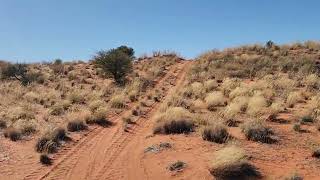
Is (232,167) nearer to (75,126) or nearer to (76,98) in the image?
(75,126)

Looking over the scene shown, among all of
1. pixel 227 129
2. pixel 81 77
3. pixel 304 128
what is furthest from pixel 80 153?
pixel 81 77

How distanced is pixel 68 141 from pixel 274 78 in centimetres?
1724

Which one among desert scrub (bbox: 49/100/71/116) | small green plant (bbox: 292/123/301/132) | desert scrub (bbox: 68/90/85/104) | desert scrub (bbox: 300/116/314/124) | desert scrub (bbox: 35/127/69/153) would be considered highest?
desert scrub (bbox: 68/90/85/104)

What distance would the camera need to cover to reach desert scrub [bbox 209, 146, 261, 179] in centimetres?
1214

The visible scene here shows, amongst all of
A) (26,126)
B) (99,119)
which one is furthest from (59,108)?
(26,126)

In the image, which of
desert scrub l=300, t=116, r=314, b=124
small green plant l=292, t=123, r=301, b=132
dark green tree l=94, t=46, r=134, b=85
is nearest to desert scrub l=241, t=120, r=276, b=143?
small green plant l=292, t=123, r=301, b=132

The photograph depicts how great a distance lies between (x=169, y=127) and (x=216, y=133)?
7.72 ft

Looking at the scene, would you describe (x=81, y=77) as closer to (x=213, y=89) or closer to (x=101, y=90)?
(x=101, y=90)

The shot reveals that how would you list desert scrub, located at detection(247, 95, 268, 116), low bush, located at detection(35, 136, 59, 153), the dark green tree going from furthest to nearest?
the dark green tree, desert scrub, located at detection(247, 95, 268, 116), low bush, located at detection(35, 136, 59, 153)

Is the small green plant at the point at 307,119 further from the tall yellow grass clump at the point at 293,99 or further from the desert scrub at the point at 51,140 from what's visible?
the desert scrub at the point at 51,140

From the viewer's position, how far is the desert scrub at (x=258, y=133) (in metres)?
15.5

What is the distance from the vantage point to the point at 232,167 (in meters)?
12.1

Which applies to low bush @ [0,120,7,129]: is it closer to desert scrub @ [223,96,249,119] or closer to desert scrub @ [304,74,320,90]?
desert scrub @ [223,96,249,119]

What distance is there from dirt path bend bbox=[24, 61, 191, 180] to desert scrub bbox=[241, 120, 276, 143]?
4.10 metres
